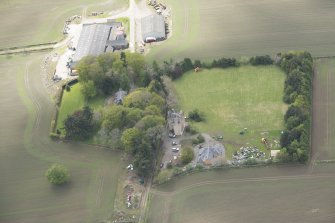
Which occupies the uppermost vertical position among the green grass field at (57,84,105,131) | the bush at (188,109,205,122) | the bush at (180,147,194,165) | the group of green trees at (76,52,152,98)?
the group of green trees at (76,52,152,98)

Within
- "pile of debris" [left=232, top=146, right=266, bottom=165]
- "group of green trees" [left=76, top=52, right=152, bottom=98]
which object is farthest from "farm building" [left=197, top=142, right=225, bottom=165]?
"group of green trees" [left=76, top=52, right=152, bottom=98]

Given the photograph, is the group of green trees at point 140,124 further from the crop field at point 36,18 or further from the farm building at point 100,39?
the crop field at point 36,18

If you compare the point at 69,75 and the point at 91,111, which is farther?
the point at 69,75

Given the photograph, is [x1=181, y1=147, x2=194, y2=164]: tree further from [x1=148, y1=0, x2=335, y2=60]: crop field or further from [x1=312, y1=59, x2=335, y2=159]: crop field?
[x1=148, y1=0, x2=335, y2=60]: crop field

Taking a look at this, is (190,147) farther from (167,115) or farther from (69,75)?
(69,75)

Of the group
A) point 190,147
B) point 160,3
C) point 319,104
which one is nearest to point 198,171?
point 190,147

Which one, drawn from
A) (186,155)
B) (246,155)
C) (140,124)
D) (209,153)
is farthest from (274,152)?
(140,124)

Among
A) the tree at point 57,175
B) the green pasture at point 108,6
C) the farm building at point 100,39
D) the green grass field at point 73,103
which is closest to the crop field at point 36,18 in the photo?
the green pasture at point 108,6
